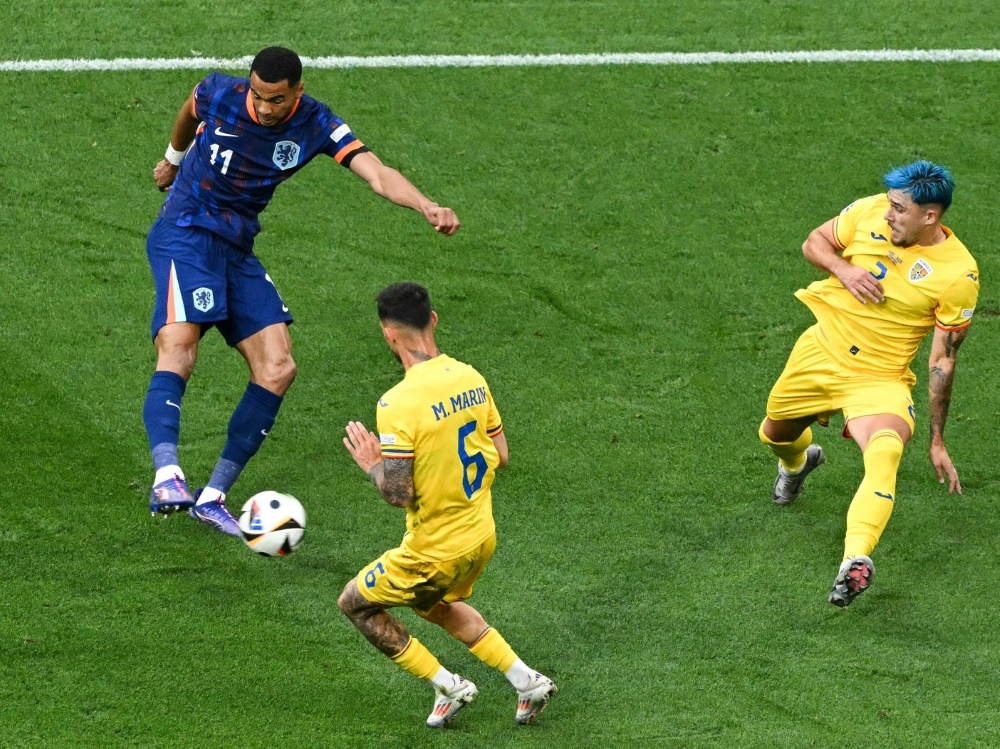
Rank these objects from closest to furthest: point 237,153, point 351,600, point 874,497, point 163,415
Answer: point 351,600 < point 874,497 < point 163,415 < point 237,153

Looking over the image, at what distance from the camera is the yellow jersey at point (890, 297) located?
6.43 metres

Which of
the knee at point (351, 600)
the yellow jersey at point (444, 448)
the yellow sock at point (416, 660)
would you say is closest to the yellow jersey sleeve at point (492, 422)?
the yellow jersey at point (444, 448)

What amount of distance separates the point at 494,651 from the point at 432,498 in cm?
80

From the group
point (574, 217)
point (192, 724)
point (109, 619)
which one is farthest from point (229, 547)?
point (574, 217)

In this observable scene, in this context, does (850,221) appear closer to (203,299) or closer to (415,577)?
(415,577)

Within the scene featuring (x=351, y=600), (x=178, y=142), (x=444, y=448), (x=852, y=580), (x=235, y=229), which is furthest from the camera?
(x=178, y=142)

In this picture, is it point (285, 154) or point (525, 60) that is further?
point (525, 60)

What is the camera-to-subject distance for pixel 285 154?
7074 millimetres

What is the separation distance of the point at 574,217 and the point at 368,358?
6.60 feet

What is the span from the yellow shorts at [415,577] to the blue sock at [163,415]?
3.98 feet

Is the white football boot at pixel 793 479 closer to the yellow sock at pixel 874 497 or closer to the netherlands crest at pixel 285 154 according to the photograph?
the yellow sock at pixel 874 497

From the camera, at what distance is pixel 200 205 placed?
7.14 meters

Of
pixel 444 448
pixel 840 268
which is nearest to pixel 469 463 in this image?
pixel 444 448

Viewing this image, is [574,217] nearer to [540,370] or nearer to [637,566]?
[540,370]
